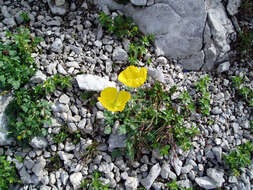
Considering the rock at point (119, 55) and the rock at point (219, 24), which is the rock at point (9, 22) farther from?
the rock at point (219, 24)

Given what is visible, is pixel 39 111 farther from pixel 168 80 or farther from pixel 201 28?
pixel 201 28

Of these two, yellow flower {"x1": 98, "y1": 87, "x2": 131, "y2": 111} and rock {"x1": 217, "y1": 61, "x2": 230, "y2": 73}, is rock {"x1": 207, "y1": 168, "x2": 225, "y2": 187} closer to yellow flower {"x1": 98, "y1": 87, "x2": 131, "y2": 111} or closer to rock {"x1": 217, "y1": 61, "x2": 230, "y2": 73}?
yellow flower {"x1": 98, "y1": 87, "x2": 131, "y2": 111}

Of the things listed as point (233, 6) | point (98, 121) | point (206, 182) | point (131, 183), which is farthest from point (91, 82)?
point (233, 6)

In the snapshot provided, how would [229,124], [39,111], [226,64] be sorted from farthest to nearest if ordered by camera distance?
[226,64] < [229,124] < [39,111]

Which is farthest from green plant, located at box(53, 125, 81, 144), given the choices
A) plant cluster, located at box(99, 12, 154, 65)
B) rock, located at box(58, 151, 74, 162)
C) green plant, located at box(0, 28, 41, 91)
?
plant cluster, located at box(99, 12, 154, 65)

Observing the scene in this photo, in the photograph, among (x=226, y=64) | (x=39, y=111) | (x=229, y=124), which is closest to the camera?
(x=39, y=111)

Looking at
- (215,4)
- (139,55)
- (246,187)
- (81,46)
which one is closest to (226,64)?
(215,4)

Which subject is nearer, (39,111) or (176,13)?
(39,111)
